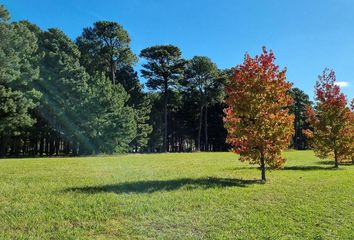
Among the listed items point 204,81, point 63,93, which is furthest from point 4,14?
point 204,81

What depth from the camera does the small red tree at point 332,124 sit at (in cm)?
2292

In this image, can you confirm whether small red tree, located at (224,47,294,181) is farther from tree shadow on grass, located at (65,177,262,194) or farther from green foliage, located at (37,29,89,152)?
green foliage, located at (37,29,89,152)

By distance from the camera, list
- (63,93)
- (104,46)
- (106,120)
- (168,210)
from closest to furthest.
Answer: (168,210), (106,120), (63,93), (104,46)

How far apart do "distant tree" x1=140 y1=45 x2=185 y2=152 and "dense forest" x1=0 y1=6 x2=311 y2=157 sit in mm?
151

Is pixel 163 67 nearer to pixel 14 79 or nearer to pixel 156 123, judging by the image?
pixel 156 123

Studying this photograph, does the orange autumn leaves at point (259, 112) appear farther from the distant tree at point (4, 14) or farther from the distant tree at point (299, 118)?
the distant tree at point (299, 118)

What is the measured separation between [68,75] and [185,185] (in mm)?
33389

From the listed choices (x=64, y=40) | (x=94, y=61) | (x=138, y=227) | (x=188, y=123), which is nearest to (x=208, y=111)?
(x=188, y=123)

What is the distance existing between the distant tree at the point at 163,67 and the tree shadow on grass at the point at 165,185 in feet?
146

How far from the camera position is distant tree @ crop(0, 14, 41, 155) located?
32.4m

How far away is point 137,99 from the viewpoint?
60.1m

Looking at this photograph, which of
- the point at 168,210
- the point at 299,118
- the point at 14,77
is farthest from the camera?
the point at 299,118

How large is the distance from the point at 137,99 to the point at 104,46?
9.78 metres

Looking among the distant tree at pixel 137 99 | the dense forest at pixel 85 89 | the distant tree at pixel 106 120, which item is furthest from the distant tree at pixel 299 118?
the distant tree at pixel 106 120
